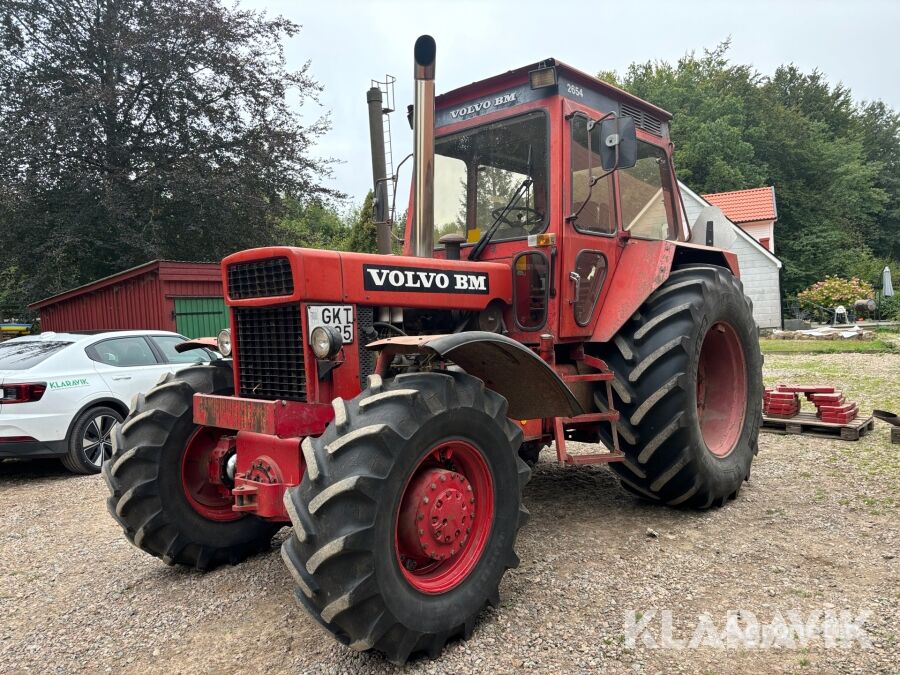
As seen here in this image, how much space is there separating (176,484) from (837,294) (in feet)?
88.0

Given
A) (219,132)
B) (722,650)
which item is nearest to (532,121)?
(722,650)

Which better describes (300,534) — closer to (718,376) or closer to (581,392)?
(581,392)

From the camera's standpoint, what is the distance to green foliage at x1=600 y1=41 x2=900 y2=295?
106ft

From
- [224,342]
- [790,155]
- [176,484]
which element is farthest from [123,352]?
[790,155]

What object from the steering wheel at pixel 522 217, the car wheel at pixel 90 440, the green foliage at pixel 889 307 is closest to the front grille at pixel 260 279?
the steering wheel at pixel 522 217

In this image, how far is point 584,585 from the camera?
135 inches

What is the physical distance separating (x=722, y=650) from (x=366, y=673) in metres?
1.48

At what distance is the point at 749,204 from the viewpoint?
93.4 ft

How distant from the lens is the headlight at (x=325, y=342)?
10.4ft

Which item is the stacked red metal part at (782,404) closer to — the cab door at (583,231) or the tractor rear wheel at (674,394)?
the tractor rear wheel at (674,394)

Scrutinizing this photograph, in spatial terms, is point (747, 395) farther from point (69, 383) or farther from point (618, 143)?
point (69, 383)

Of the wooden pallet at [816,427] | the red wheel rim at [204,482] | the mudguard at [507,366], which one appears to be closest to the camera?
the mudguard at [507,366]

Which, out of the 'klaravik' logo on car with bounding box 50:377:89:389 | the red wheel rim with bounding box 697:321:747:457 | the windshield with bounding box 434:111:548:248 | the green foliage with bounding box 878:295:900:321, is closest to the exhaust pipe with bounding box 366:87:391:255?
the windshield with bounding box 434:111:548:248

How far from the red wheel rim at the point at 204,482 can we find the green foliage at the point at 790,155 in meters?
32.3
